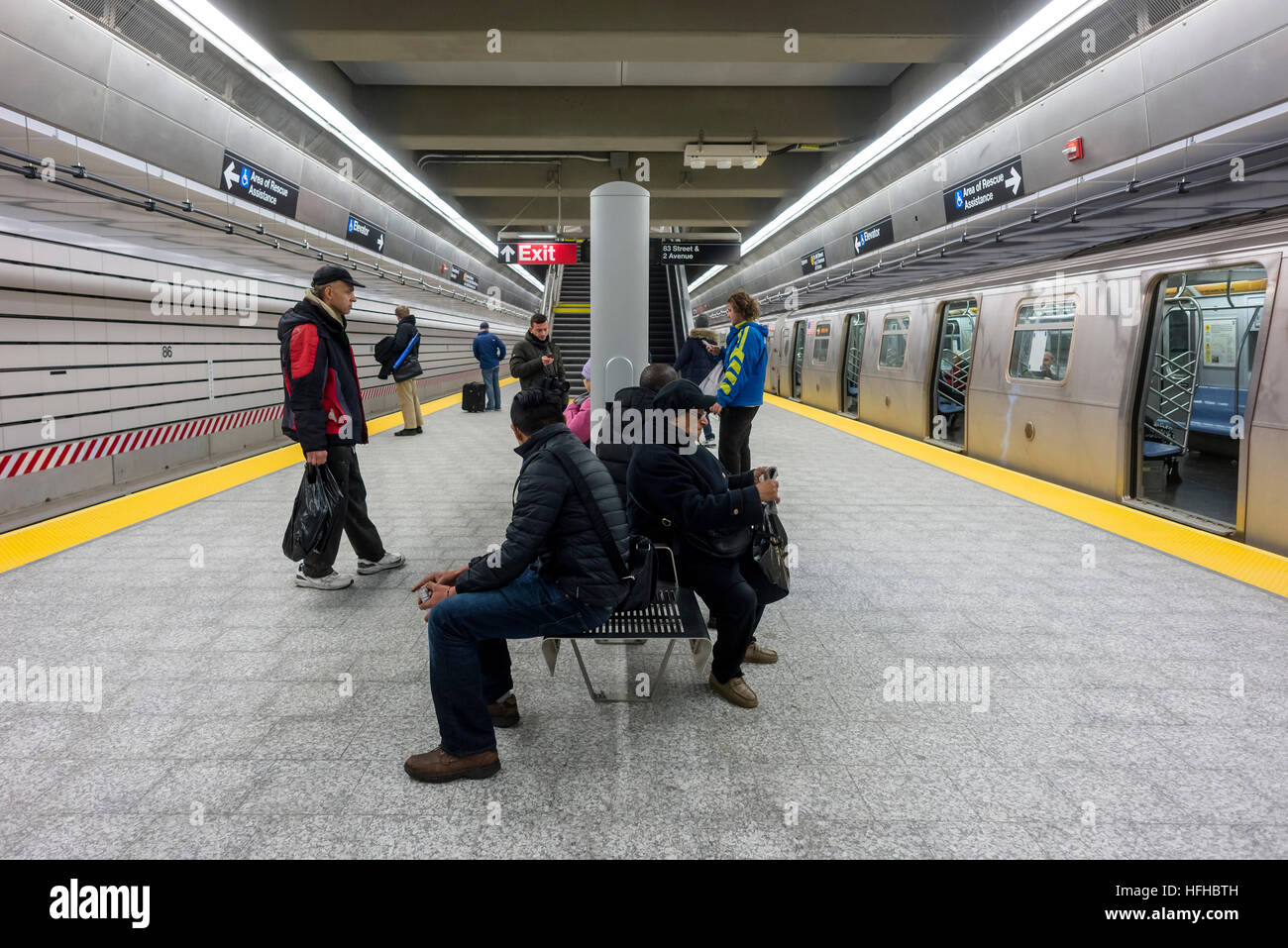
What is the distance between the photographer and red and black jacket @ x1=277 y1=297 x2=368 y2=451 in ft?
13.2

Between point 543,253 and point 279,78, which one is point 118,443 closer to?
point 279,78

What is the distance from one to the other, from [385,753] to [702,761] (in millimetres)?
1179

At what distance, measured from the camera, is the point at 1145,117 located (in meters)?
5.11

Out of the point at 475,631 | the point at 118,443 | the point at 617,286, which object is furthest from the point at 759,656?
the point at 118,443

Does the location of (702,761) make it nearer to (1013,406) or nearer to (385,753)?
(385,753)

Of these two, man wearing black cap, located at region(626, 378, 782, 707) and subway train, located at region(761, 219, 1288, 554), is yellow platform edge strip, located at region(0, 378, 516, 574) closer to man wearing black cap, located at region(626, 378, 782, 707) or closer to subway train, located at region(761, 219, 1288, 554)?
man wearing black cap, located at region(626, 378, 782, 707)

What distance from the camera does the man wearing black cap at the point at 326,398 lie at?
4.04 metres

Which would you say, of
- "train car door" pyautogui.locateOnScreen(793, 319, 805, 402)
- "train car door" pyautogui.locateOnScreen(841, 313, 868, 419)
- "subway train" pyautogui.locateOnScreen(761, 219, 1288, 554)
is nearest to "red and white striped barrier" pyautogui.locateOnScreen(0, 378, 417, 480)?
"subway train" pyautogui.locateOnScreen(761, 219, 1288, 554)

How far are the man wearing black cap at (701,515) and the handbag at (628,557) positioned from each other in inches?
8.0

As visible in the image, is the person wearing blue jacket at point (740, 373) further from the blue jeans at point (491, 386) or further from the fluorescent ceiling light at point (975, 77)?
the blue jeans at point (491, 386)

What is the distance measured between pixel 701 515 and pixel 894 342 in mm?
11524

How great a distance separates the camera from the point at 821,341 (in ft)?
56.6

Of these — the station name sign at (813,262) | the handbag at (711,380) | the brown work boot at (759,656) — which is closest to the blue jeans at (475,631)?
the brown work boot at (759,656)

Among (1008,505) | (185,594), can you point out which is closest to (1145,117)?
(1008,505)
